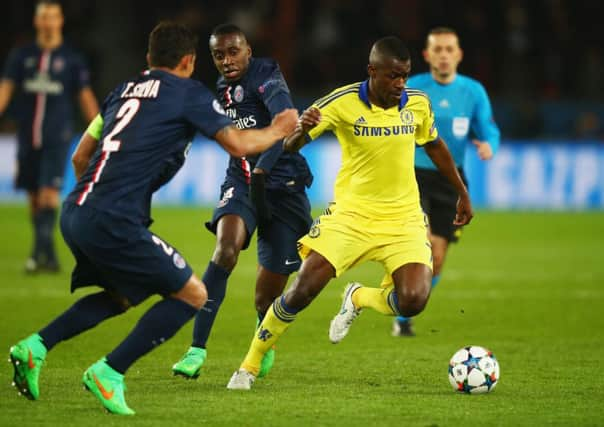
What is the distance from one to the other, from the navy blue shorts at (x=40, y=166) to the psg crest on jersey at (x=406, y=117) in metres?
6.80

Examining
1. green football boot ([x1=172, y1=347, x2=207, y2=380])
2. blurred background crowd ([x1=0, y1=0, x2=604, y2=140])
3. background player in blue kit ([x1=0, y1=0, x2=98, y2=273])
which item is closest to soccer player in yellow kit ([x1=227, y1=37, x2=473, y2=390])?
green football boot ([x1=172, y1=347, x2=207, y2=380])

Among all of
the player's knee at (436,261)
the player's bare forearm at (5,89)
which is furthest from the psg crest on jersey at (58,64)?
the player's knee at (436,261)

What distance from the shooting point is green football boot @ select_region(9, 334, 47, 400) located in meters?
6.00

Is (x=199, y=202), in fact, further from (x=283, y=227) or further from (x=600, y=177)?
(x=283, y=227)

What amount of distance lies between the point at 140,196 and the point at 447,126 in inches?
166

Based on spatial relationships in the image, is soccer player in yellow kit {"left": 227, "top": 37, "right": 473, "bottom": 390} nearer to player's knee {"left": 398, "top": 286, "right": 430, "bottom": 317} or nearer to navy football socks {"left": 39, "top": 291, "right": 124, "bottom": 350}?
player's knee {"left": 398, "top": 286, "right": 430, "bottom": 317}

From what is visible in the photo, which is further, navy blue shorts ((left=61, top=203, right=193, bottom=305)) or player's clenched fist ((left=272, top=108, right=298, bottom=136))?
player's clenched fist ((left=272, top=108, right=298, bottom=136))

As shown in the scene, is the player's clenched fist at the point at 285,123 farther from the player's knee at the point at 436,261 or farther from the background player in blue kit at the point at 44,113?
the background player in blue kit at the point at 44,113

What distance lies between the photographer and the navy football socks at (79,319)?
6.21 metres

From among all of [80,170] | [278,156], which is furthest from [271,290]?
[80,170]

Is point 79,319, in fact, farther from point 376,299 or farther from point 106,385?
point 376,299

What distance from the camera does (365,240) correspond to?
7.08 m

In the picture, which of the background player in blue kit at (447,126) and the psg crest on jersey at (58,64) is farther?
the psg crest on jersey at (58,64)

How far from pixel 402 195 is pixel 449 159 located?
1.53 ft
